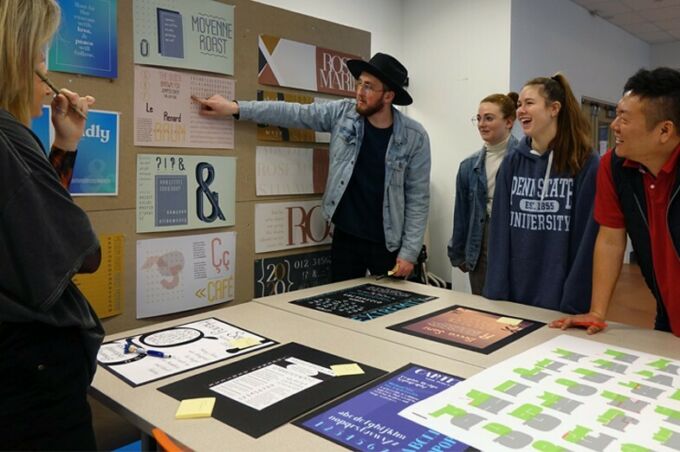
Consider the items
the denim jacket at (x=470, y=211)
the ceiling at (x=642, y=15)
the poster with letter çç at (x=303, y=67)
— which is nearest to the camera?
the poster with letter çç at (x=303, y=67)

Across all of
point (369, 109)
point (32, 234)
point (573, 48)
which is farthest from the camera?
point (573, 48)

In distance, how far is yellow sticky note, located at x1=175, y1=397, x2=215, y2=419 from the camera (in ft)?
3.35

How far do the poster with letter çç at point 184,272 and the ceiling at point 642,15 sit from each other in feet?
15.6

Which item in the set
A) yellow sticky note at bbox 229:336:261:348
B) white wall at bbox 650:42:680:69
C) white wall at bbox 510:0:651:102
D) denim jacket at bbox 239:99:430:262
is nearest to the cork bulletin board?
denim jacket at bbox 239:99:430:262

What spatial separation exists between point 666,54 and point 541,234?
6.66 metres

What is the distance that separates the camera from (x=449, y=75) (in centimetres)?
459

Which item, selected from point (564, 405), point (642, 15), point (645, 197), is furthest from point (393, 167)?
point (642, 15)

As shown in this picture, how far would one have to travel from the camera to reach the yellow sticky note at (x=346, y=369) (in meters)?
1.22

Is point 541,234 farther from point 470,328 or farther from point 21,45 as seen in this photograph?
point 21,45

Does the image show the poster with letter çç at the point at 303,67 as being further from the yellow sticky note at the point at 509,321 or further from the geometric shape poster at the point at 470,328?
the yellow sticky note at the point at 509,321

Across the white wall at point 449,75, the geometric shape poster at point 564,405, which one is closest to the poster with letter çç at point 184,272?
the geometric shape poster at point 564,405

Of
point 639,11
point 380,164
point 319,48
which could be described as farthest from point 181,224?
point 639,11

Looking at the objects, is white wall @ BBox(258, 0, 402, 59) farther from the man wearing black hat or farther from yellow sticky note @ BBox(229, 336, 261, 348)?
yellow sticky note @ BBox(229, 336, 261, 348)

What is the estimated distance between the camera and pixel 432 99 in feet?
15.6
